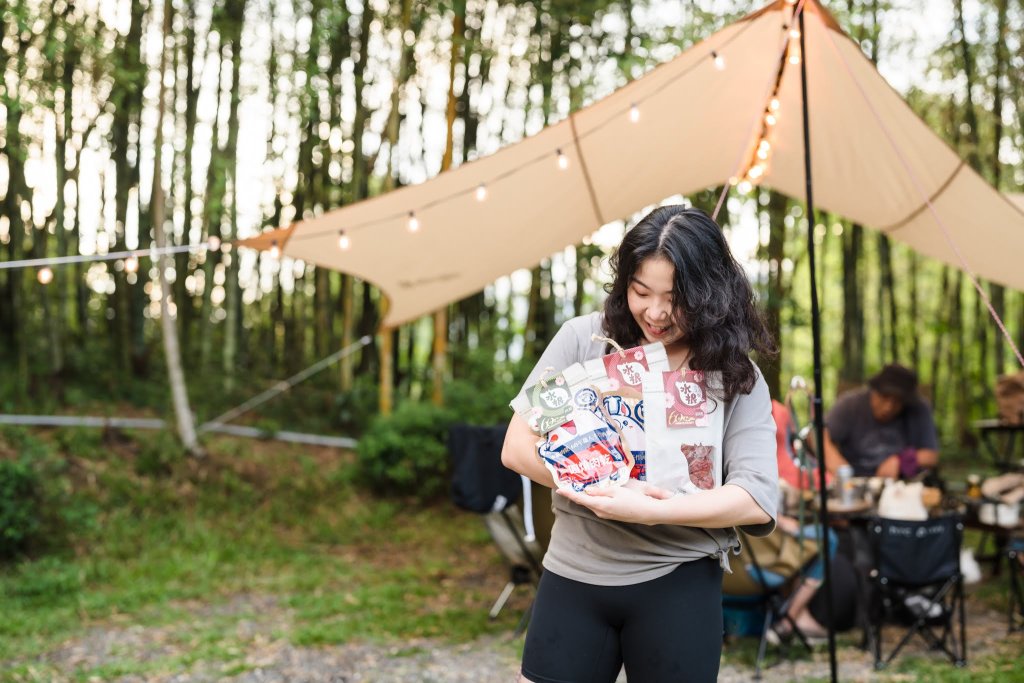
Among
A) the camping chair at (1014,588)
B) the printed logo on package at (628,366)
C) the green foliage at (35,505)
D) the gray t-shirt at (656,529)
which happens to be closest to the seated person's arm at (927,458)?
the camping chair at (1014,588)

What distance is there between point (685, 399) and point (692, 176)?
326cm

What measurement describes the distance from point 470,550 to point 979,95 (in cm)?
614

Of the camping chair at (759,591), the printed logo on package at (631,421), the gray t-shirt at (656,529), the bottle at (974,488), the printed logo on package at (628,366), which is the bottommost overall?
the camping chair at (759,591)

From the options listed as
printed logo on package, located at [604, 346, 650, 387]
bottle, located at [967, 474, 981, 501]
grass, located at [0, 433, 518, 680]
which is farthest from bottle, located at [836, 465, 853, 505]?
printed logo on package, located at [604, 346, 650, 387]

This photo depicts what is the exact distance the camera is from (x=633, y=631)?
1261 millimetres

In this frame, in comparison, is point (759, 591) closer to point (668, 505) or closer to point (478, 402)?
point (668, 505)

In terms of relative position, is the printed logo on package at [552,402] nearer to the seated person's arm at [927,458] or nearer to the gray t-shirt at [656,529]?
the gray t-shirt at [656,529]

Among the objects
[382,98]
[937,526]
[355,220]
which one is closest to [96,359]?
[382,98]

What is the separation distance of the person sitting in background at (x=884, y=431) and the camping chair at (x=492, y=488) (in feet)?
5.42

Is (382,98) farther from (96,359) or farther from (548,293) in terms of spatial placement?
(96,359)

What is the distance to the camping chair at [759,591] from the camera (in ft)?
10.6

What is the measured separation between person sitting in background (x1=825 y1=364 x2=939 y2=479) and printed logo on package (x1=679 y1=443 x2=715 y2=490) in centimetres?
334

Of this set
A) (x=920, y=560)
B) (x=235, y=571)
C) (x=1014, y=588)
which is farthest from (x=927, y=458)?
(x=235, y=571)

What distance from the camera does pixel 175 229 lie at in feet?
26.8
